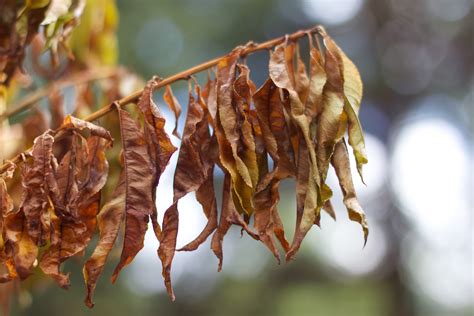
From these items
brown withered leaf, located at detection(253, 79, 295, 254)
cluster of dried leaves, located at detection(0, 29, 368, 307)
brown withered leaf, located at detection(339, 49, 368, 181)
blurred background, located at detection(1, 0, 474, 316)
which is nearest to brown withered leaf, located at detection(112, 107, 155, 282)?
cluster of dried leaves, located at detection(0, 29, 368, 307)

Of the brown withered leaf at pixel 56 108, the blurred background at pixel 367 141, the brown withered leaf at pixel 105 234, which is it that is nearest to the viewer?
the brown withered leaf at pixel 105 234

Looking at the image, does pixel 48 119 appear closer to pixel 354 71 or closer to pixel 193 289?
pixel 354 71

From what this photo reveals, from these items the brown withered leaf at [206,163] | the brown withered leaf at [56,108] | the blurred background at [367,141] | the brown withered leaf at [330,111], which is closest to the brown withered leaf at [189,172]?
the brown withered leaf at [206,163]

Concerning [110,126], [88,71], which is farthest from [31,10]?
[88,71]

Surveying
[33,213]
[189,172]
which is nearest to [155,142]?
[189,172]

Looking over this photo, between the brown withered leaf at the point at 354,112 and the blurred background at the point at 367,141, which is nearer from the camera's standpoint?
the brown withered leaf at the point at 354,112

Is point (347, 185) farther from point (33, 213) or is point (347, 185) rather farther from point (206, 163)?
point (33, 213)

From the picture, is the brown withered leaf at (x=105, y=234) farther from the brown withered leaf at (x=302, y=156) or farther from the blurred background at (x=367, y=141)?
the blurred background at (x=367, y=141)

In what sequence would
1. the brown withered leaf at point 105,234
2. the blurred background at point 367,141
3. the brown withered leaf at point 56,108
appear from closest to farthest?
the brown withered leaf at point 105,234 < the brown withered leaf at point 56,108 < the blurred background at point 367,141
